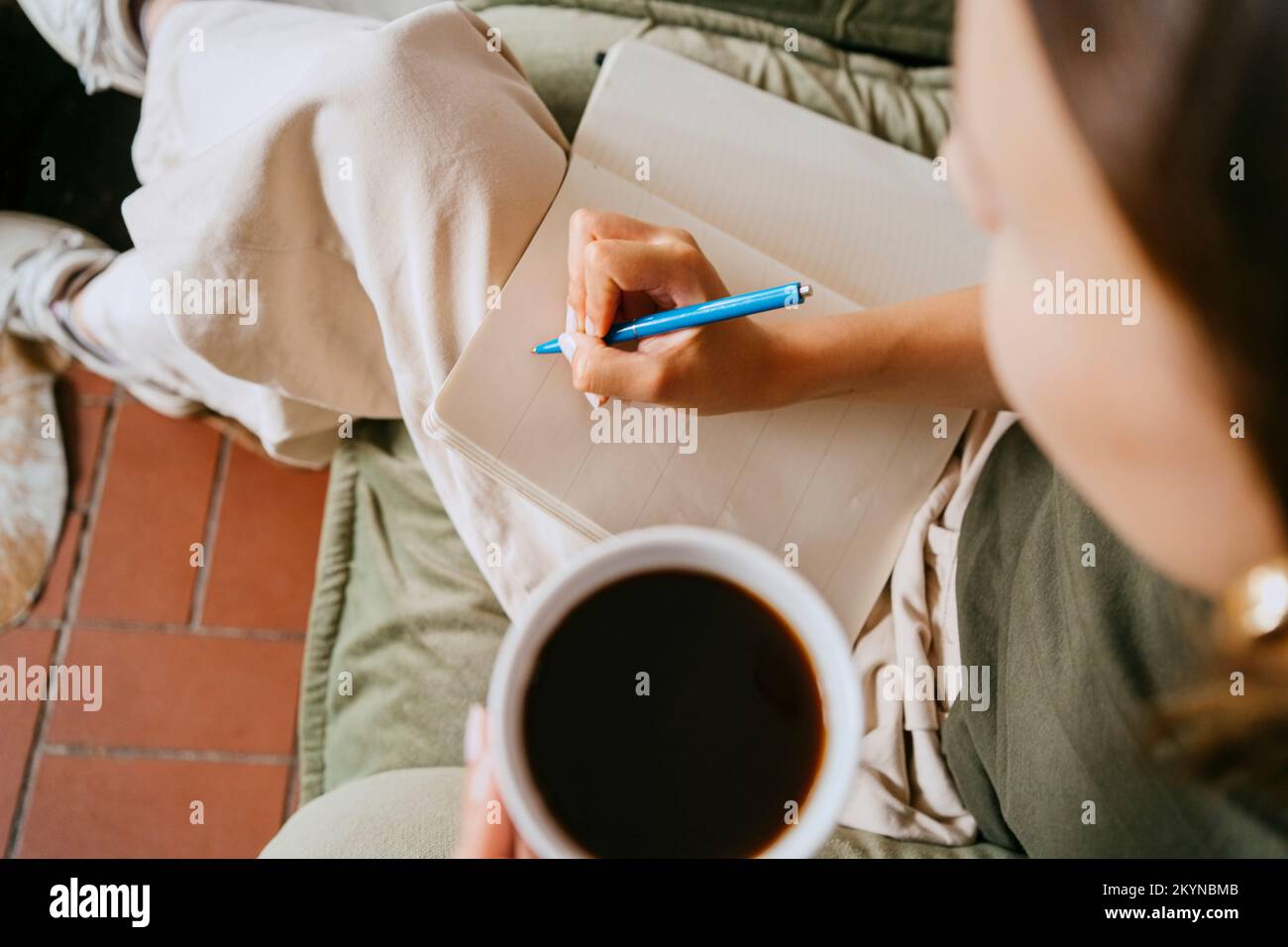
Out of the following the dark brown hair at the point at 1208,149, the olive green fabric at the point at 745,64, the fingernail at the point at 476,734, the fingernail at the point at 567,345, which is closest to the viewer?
the dark brown hair at the point at 1208,149

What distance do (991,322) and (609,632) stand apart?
10.0 inches

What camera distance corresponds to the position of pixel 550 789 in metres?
0.41

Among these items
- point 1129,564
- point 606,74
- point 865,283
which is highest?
point 606,74

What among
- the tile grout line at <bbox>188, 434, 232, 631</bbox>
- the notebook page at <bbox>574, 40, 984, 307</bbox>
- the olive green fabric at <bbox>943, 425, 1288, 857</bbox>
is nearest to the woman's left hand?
the olive green fabric at <bbox>943, 425, 1288, 857</bbox>

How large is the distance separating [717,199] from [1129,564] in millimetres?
511

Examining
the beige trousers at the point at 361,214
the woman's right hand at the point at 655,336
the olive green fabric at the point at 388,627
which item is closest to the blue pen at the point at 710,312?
the woman's right hand at the point at 655,336

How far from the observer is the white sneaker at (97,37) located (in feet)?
3.11

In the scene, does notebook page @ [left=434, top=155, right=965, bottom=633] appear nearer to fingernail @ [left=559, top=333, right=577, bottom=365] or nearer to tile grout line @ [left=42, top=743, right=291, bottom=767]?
fingernail @ [left=559, top=333, right=577, bottom=365]

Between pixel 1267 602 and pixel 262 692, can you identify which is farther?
pixel 262 692

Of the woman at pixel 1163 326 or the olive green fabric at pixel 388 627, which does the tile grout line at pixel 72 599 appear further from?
the woman at pixel 1163 326

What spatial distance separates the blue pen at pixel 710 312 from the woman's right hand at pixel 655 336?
0.01m

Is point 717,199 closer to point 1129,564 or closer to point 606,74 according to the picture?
point 606,74
